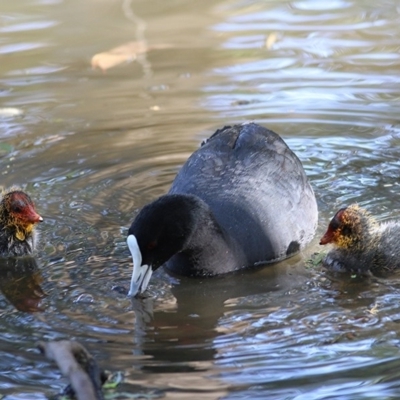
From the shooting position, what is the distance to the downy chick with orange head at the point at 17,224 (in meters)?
6.02

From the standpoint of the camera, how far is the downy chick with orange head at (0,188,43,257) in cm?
602

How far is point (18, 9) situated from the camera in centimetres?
1259

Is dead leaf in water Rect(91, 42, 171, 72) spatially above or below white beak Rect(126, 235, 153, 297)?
above

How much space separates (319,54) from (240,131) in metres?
3.78

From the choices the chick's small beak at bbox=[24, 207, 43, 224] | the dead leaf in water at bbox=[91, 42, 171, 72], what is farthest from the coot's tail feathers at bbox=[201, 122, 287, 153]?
the dead leaf in water at bbox=[91, 42, 171, 72]

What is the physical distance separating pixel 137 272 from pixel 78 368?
1.22m

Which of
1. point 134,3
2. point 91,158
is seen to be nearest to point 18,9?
point 134,3

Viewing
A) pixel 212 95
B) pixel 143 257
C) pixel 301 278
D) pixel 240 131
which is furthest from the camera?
pixel 212 95

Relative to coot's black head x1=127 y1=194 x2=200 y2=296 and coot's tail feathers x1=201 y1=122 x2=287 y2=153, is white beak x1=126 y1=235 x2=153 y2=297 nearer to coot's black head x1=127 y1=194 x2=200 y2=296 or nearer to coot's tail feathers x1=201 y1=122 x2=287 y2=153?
coot's black head x1=127 y1=194 x2=200 y2=296

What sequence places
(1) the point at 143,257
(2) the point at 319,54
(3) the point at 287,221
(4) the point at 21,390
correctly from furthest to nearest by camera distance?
(2) the point at 319,54, (3) the point at 287,221, (1) the point at 143,257, (4) the point at 21,390

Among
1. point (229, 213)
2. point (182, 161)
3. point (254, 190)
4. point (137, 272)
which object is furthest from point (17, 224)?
point (182, 161)

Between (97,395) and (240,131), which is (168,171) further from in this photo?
(97,395)

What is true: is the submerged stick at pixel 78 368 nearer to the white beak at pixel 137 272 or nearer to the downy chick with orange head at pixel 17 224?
the white beak at pixel 137 272

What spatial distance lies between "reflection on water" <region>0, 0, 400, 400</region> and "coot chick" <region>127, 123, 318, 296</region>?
0.41 feet
